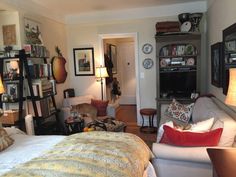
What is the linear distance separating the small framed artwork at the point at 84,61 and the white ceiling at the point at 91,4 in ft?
2.94

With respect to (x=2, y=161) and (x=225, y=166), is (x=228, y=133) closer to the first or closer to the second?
(x=225, y=166)

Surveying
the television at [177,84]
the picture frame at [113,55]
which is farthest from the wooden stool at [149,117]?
the picture frame at [113,55]

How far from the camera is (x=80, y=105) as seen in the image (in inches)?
185

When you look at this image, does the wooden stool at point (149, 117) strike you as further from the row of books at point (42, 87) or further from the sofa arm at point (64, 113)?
the row of books at point (42, 87)

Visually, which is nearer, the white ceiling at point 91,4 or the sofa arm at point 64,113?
the white ceiling at point 91,4

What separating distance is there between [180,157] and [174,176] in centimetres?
26

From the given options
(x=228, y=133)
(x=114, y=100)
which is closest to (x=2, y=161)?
(x=228, y=133)

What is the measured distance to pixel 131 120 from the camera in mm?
5684

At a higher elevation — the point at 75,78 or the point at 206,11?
the point at 206,11

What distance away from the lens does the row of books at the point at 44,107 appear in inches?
147

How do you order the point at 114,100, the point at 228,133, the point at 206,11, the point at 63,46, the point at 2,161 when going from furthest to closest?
the point at 114,100 → the point at 63,46 → the point at 206,11 → the point at 228,133 → the point at 2,161

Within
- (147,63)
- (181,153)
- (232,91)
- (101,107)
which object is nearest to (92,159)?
(181,153)

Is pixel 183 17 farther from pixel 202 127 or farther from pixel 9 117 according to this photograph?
pixel 9 117

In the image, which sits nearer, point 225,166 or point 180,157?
point 225,166
